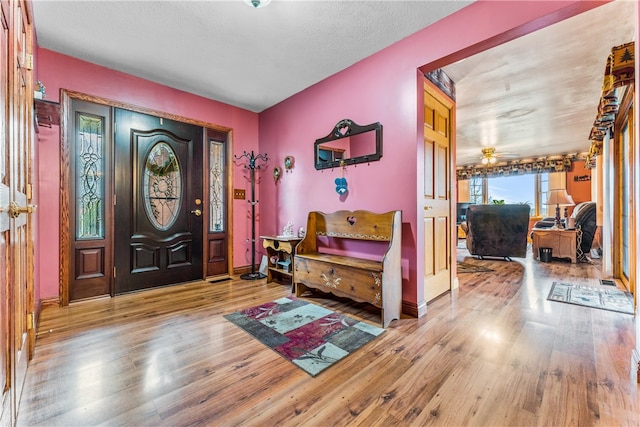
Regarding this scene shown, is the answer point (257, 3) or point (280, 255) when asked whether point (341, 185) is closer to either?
point (280, 255)

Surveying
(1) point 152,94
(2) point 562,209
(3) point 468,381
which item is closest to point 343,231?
(3) point 468,381

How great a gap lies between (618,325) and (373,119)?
104 inches

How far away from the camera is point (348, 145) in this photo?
119 inches

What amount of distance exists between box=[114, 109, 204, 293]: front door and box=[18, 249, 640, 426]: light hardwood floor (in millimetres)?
707

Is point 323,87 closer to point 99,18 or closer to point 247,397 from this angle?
point 99,18

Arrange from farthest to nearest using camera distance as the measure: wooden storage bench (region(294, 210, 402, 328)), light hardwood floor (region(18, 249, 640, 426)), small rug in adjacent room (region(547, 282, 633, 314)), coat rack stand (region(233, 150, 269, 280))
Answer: coat rack stand (region(233, 150, 269, 280)), small rug in adjacent room (region(547, 282, 633, 314)), wooden storage bench (region(294, 210, 402, 328)), light hardwood floor (region(18, 249, 640, 426))

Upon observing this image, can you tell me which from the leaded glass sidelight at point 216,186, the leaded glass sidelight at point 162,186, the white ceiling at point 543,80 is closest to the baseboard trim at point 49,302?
the leaded glass sidelight at point 162,186

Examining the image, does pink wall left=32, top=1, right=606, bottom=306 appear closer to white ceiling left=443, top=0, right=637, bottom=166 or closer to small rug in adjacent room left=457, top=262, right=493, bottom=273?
white ceiling left=443, top=0, right=637, bottom=166

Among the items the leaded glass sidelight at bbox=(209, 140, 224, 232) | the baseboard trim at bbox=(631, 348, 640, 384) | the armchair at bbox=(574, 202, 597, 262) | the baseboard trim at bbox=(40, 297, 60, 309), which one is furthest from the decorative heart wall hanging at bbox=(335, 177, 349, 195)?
the armchair at bbox=(574, 202, 597, 262)

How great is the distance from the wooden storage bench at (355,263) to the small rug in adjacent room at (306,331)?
222mm

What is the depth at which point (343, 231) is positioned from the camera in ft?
9.70

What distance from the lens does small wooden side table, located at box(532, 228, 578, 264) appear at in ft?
15.4

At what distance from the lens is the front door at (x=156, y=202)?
10.1 feet

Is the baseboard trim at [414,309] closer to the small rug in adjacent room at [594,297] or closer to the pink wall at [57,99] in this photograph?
the small rug in adjacent room at [594,297]
